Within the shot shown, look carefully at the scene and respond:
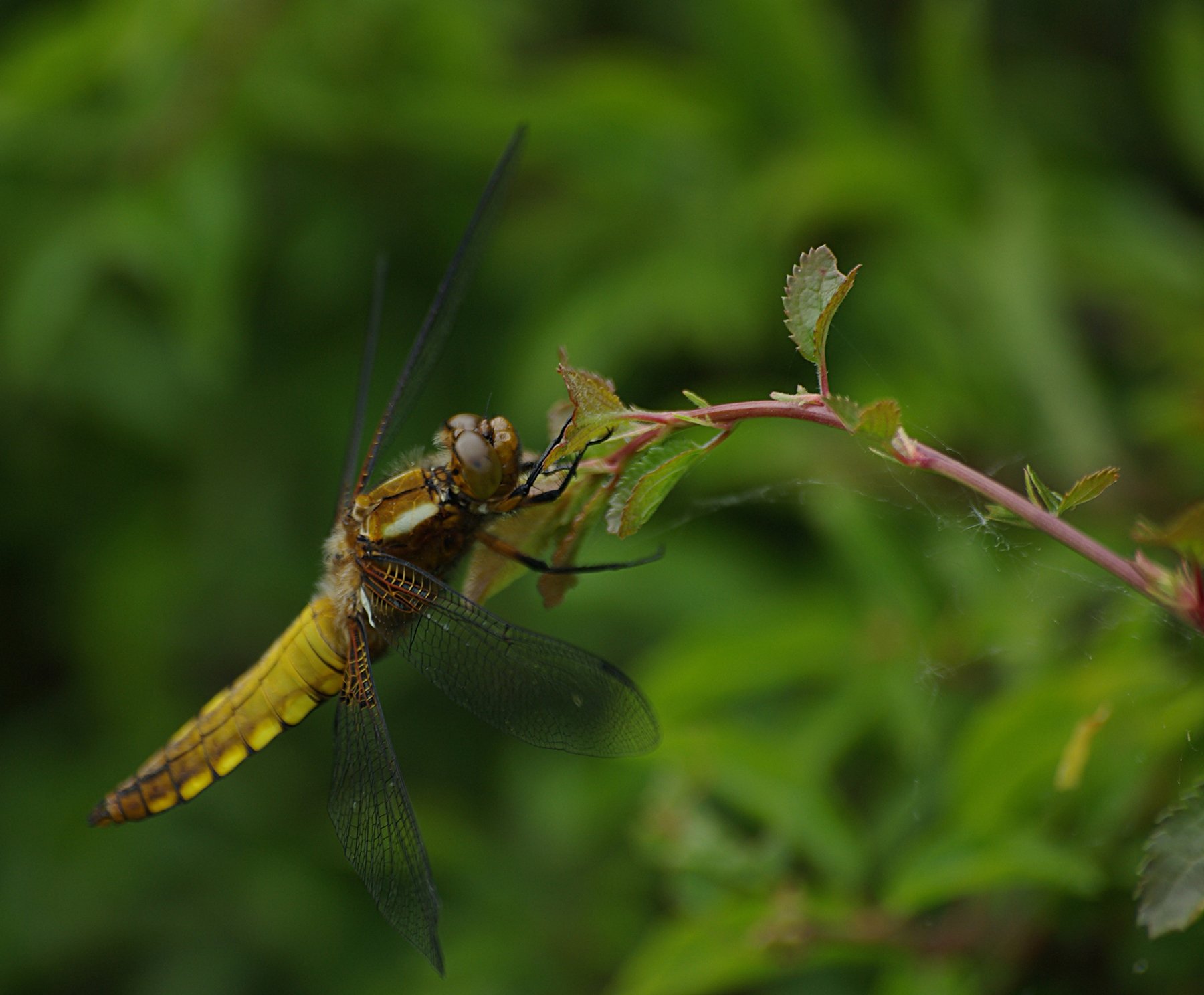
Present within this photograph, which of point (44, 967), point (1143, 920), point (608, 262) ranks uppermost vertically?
point (1143, 920)

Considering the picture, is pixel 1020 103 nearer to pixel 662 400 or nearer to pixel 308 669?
pixel 662 400

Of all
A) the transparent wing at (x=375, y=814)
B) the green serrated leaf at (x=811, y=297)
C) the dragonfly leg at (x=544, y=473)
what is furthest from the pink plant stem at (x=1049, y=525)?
the transparent wing at (x=375, y=814)

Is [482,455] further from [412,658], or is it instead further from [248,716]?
[248,716]

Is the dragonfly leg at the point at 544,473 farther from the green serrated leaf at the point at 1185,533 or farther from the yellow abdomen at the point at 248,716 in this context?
the green serrated leaf at the point at 1185,533

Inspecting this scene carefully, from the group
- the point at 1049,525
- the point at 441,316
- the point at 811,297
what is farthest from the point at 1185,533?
the point at 441,316

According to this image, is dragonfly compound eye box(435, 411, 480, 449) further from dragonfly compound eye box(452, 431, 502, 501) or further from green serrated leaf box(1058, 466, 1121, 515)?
green serrated leaf box(1058, 466, 1121, 515)

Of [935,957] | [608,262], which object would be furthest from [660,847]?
[608,262]
